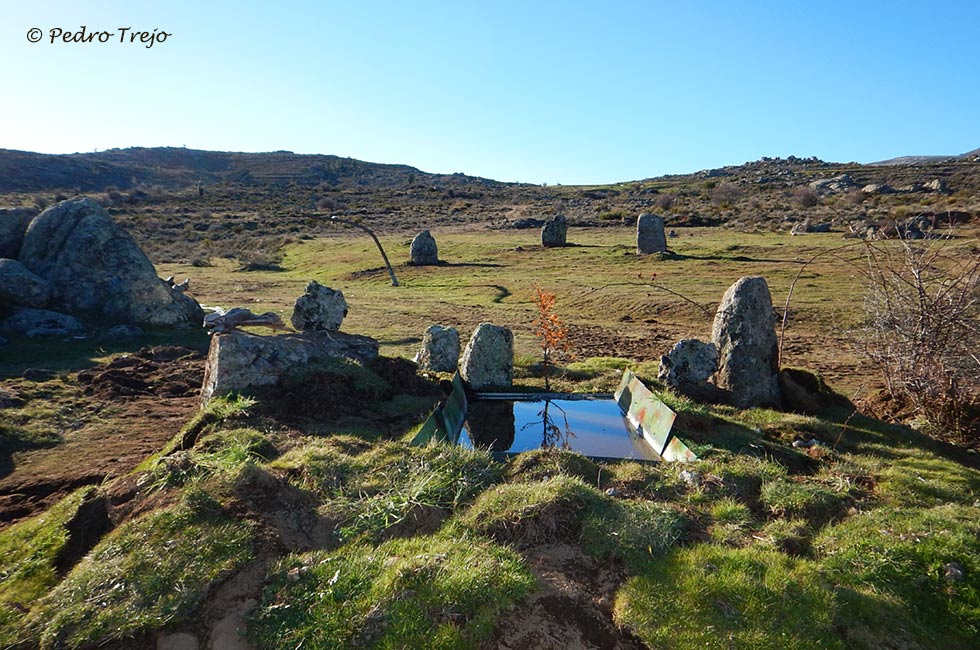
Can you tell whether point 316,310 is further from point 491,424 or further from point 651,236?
point 651,236

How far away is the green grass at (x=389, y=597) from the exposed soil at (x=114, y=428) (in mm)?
3514

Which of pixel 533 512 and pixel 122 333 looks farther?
pixel 122 333

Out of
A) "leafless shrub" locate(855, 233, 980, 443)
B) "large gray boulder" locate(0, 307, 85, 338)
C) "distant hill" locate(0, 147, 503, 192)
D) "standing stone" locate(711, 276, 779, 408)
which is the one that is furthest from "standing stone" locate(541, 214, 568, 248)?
"distant hill" locate(0, 147, 503, 192)

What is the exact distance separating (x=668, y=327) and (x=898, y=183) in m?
56.5

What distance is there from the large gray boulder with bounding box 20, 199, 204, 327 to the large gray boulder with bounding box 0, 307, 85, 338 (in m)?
0.93

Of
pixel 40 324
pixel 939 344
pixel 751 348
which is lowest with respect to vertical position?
pixel 40 324

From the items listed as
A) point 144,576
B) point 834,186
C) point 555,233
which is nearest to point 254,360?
point 144,576

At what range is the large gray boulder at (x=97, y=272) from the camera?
1424 cm

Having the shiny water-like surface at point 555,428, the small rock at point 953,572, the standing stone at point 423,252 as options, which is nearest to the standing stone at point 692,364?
the shiny water-like surface at point 555,428

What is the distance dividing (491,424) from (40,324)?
35.1ft

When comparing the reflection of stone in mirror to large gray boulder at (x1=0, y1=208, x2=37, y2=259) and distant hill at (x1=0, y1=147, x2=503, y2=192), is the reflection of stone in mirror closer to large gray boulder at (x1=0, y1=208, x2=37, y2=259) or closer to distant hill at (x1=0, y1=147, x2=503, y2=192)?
large gray boulder at (x1=0, y1=208, x2=37, y2=259)

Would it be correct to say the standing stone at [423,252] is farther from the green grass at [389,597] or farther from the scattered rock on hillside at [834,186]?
the scattered rock on hillside at [834,186]

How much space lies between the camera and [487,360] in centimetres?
973

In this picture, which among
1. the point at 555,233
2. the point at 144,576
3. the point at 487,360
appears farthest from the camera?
the point at 555,233
